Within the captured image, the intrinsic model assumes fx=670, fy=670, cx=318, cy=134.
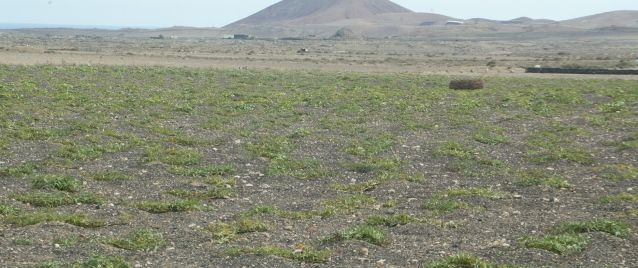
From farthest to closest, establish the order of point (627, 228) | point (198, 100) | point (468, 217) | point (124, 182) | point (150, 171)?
point (198, 100) < point (150, 171) < point (124, 182) < point (468, 217) < point (627, 228)

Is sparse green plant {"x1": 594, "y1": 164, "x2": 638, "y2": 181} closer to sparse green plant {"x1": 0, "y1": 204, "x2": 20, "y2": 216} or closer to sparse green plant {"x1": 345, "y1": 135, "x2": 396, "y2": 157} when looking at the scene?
sparse green plant {"x1": 345, "y1": 135, "x2": 396, "y2": 157}

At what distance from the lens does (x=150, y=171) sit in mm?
16984

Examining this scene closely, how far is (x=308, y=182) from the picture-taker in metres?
16.7

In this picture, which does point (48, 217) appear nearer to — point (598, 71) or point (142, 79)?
point (142, 79)

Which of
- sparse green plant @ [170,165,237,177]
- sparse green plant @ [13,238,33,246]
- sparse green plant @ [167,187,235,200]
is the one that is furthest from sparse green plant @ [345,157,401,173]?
sparse green plant @ [13,238,33,246]

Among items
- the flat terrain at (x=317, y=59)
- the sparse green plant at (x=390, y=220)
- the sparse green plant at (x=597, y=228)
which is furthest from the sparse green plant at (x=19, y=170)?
the flat terrain at (x=317, y=59)

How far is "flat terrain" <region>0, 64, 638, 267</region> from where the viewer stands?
11195 millimetres

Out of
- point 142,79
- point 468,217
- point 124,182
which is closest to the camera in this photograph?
point 468,217

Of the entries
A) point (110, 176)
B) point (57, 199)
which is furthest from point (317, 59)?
point (57, 199)

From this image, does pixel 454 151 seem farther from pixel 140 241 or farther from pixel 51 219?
pixel 51 219

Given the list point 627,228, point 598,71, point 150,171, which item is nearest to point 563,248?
point 627,228

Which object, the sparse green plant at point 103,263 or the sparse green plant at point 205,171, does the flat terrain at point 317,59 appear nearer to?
the sparse green plant at point 205,171

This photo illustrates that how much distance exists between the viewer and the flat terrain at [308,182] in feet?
36.7

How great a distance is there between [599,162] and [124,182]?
13033 mm
